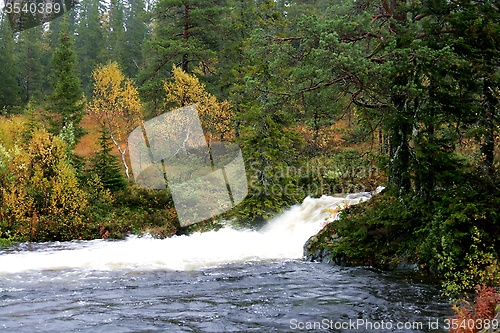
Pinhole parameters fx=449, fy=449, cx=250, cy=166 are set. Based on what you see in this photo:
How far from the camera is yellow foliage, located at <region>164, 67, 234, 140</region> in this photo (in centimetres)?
2841

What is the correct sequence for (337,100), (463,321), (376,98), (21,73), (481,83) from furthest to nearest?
(21,73), (337,100), (376,98), (481,83), (463,321)

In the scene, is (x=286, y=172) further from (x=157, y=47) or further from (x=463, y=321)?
(x=157, y=47)

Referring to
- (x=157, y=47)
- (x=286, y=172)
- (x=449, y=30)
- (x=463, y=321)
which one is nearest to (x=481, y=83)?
(x=449, y=30)

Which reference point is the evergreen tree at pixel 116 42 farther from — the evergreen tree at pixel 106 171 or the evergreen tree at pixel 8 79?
the evergreen tree at pixel 106 171

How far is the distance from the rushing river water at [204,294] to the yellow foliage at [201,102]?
14772 millimetres

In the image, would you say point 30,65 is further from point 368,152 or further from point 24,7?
point 368,152

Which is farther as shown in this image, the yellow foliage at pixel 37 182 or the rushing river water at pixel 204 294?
the yellow foliage at pixel 37 182

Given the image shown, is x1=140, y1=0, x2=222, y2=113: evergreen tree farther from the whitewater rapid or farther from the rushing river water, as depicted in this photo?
the rushing river water

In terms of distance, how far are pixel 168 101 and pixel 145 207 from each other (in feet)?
32.0

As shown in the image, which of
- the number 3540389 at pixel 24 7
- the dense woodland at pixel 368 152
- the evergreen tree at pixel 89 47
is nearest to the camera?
the dense woodland at pixel 368 152

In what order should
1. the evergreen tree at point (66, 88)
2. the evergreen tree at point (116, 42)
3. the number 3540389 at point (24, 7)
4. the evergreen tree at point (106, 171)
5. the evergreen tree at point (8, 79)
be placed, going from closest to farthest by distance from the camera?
the evergreen tree at point (106, 171), the evergreen tree at point (66, 88), the number 3540389 at point (24, 7), the evergreen tree at point (8, 79), the evergreen tree at point (116, 42)

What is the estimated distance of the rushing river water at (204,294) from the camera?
24.7 feet

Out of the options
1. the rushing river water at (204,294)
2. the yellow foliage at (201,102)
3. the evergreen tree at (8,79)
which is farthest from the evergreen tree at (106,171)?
the evergreen tree at (8,79)

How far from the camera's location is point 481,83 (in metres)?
10.4
